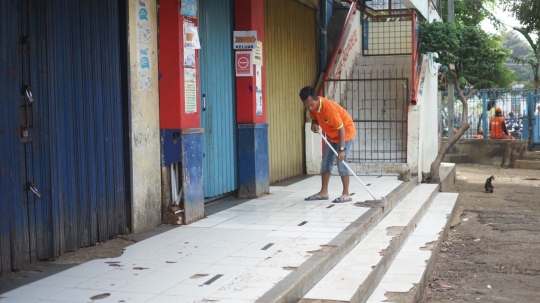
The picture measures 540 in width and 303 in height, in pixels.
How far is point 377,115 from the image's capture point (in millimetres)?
13805

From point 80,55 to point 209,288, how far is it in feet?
8.68

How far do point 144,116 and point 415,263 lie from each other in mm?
3156

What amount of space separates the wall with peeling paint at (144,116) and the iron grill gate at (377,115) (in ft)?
19.6

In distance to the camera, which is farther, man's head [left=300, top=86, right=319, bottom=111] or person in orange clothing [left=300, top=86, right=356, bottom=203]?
person in orange clothing [left=300, top=86, right=356, bottom=203]

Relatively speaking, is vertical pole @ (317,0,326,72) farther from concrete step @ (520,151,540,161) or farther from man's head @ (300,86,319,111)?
concrete step @ (520,151,540,161)

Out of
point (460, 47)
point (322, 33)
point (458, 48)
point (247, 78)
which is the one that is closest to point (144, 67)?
point (247, 78)

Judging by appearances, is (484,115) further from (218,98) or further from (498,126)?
(218,98)

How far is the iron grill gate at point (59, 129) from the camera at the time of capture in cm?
556

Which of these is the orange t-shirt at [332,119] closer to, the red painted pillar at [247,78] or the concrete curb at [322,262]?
the red painted pillar at [247,78]

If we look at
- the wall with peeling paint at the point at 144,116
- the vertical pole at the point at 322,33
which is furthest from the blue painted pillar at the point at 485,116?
the wall with peeling paint at the point at 144,116

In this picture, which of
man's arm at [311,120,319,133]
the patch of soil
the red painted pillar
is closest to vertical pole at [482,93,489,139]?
the red painted pillar

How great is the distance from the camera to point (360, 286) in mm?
5531

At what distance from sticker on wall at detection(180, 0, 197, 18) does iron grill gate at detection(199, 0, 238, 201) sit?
0.94 metres

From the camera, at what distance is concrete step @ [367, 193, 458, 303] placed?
5.83 m
